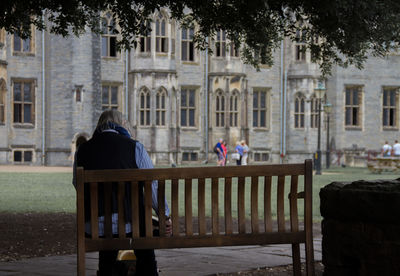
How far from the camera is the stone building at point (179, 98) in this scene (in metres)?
34.2

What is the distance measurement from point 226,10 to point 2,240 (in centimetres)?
451

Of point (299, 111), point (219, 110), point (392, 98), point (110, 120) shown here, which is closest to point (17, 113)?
point (219, 110)

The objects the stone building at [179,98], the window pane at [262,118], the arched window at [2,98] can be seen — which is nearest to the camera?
the stone building at [179,98]

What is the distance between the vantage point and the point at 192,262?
20.5 ft

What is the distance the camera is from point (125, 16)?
10.9m

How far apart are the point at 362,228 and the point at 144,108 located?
33027 mm

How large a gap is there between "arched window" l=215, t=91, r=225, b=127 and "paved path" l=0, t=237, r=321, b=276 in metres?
31.7

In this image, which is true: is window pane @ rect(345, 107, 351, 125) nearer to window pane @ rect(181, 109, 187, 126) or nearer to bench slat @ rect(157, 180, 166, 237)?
window pane @ rect(181, 109, 187, 126)

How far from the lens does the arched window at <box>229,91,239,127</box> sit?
1531 inches

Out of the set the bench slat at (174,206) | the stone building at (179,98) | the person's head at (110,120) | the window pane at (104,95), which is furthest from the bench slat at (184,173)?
the window pane at (104,95)

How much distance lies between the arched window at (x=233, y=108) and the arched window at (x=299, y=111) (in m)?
3.70

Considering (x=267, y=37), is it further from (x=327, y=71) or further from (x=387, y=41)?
(x=327, y=71)

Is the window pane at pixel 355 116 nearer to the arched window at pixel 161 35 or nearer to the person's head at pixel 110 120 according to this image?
the arched window at pixel 161 35

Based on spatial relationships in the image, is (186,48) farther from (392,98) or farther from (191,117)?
(392,98)
